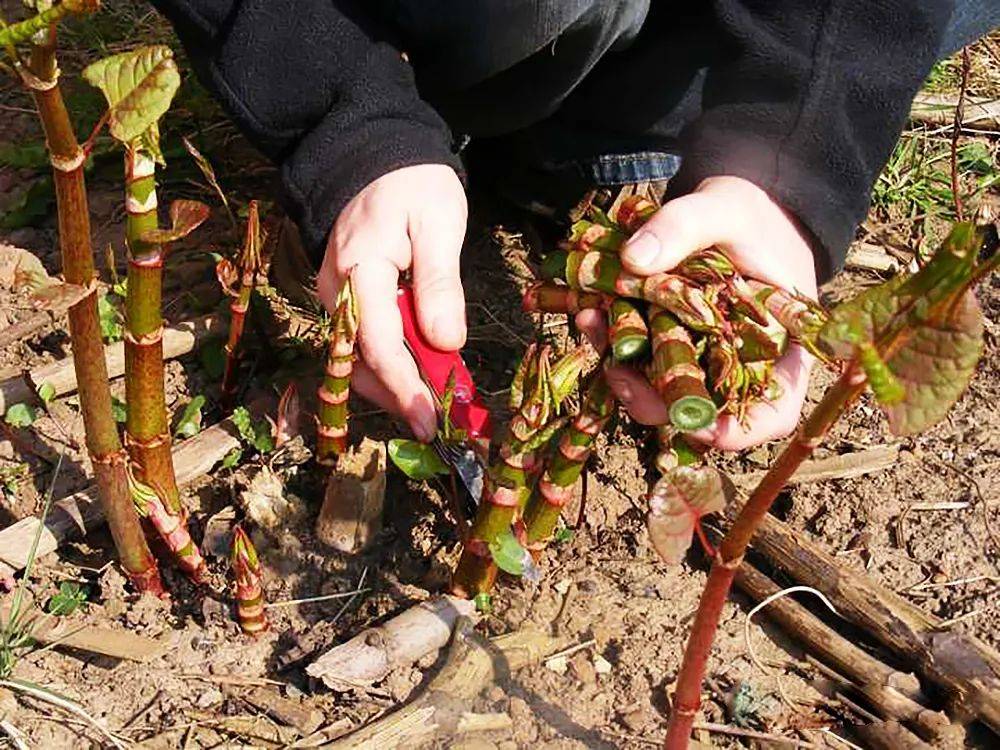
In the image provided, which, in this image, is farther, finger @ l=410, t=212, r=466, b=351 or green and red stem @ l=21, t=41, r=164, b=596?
finger @ l=410, t=212, r=466, b=351

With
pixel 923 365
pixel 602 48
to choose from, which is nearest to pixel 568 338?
pixel 602 48

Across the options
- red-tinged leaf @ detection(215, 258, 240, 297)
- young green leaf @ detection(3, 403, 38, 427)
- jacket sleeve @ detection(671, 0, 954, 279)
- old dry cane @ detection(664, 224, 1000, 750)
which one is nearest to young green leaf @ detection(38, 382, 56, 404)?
young green leaf @ detection(3, 403, 38, 427)

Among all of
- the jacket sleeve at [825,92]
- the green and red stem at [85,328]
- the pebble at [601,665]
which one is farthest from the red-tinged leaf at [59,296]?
the jacket sleeve at [825,92]

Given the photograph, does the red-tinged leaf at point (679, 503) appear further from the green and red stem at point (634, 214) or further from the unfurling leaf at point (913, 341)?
the green and red stem at point (634, 214)

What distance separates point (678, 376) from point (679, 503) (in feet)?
0.72

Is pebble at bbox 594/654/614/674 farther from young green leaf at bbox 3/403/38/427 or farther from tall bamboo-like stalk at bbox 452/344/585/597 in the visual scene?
young green leaf at bbox 3/403/38/427

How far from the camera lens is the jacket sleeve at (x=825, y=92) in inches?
76.1

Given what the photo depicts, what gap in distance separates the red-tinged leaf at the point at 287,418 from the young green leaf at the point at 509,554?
466mm

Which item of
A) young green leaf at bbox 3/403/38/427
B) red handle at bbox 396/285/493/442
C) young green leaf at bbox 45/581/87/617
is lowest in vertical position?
young green leaf at bbox 45/581/87/617

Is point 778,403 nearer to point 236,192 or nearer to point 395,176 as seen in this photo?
point 395,176

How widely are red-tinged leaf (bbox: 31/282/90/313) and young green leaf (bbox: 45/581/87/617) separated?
61 cm

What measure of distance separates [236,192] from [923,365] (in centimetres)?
174

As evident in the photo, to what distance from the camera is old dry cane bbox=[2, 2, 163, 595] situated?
3.40ft

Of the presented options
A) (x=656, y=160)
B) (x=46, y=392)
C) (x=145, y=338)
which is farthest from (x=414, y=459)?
(x=656, y=160)
